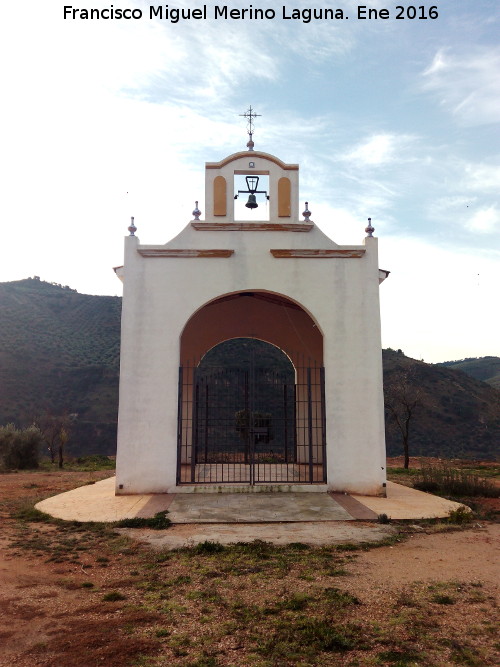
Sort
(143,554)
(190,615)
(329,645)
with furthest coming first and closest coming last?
(143,554) < (190,615) < (329,645)

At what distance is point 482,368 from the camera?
59.3 meters

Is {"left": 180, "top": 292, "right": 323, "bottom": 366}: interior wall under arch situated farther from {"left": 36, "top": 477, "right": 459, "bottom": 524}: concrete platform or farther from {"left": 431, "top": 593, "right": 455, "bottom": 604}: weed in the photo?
{"left": 431, "top": 593, "right": 455, "bottom": 604}: weed

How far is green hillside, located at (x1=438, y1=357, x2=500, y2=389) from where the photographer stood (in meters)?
56.1

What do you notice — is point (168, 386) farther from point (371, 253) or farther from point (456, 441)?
point (456, 441)

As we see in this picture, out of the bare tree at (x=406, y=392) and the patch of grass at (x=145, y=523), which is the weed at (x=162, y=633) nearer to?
the patch of grass at (x=145, y=523)

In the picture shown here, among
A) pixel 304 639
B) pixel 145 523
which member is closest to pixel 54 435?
pixel 145 523

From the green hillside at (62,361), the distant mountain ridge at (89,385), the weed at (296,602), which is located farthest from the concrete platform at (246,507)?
the green hillside at (62,361)

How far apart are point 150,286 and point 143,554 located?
5831 millimetres

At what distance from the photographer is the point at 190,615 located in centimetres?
429

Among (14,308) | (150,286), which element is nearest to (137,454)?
(150,286)

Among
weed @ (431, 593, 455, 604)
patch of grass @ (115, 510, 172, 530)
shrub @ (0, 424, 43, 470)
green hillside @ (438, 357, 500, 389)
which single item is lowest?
weed @ (431, 593, 455, 604)

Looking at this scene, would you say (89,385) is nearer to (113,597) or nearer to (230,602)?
(113,597)

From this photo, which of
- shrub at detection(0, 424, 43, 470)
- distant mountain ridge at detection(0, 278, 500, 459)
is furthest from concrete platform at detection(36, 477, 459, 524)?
distant mountain ridge at detection(0, 278, 500, 459)

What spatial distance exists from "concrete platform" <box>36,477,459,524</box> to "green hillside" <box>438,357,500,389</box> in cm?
4706
